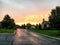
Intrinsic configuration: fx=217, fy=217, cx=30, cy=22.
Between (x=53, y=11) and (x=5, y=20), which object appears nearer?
(x=53, y=11)

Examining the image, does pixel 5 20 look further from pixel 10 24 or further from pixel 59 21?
pixel 59 21

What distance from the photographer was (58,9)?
106m

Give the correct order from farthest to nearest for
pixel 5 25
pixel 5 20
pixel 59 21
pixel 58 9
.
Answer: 1. pixel 5 20
2. pixel 5 25
3. pixel 58 9
4. pixel 59 21

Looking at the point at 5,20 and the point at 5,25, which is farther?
the point at 5,20

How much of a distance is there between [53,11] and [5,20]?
167 ft

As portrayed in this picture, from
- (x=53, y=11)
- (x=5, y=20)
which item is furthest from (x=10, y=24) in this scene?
(x=53, y=11)

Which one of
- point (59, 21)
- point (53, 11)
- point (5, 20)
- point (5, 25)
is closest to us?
point (59, 21)

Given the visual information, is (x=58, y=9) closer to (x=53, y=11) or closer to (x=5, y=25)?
(x=53, y=11)

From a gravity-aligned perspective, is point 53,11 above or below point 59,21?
above

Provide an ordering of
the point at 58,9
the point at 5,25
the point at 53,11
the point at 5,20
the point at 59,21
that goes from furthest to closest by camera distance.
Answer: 1. the point at 5,20
2. the point at 5,25
3. the point at 53,11
4. the point at 58,9
5. the point at 59,21

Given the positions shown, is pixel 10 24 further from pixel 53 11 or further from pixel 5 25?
pixel 53 11

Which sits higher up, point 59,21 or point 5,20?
point 5,20

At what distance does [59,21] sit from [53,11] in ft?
193

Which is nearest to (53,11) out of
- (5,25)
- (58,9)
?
(58,9)
